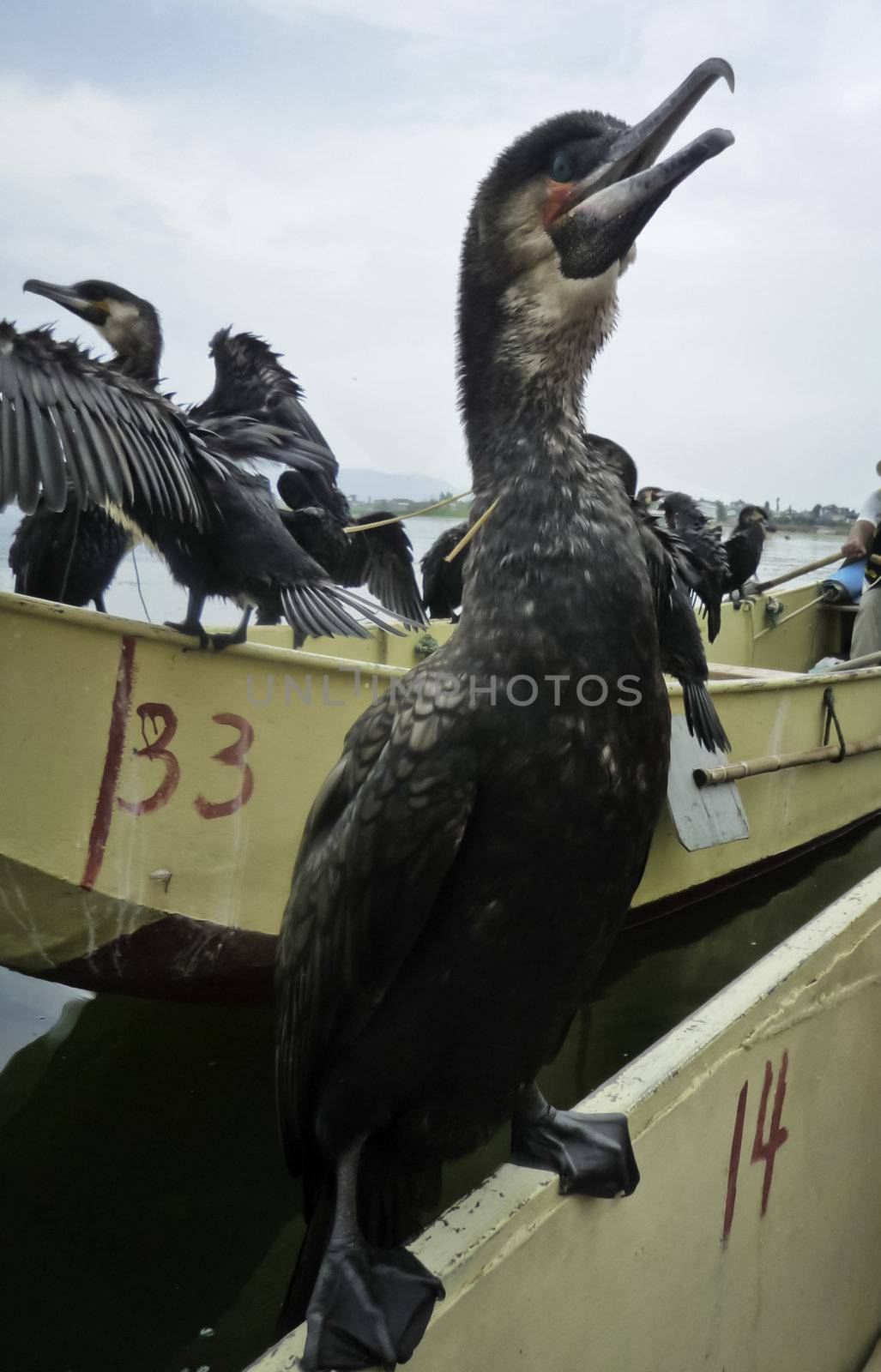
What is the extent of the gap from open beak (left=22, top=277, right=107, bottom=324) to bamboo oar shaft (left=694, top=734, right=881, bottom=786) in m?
2.62

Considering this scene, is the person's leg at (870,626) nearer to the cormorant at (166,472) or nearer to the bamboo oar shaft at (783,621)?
the bamboo oar shaft at (783,621)

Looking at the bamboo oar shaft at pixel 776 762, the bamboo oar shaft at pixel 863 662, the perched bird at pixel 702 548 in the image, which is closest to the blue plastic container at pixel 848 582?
the bamboo oar shaft at pixel 863 662

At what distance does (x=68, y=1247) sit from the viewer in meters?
2.33

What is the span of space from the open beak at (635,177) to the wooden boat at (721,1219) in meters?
1.02

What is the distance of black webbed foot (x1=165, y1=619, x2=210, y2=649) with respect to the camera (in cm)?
251

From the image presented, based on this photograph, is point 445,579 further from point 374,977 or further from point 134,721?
point 374,977

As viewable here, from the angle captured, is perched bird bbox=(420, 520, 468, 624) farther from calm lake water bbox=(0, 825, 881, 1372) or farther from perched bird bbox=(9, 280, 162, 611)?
calm lake water bbox=(0, 825, 881, 1372)

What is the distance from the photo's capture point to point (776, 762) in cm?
392

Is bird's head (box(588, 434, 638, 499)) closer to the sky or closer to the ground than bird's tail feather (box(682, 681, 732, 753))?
closer to the sky

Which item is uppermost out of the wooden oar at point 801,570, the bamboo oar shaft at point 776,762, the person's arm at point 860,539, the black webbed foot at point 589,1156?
the wooden oar at point 801,570

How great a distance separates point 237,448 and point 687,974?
251 cm

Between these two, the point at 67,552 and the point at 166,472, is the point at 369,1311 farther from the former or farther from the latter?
the point at 67,552

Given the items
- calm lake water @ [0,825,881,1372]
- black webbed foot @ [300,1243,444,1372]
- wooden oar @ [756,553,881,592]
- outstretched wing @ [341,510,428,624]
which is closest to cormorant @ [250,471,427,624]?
outstretched wing @ [341,510,428,624]

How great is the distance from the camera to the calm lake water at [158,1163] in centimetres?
217
